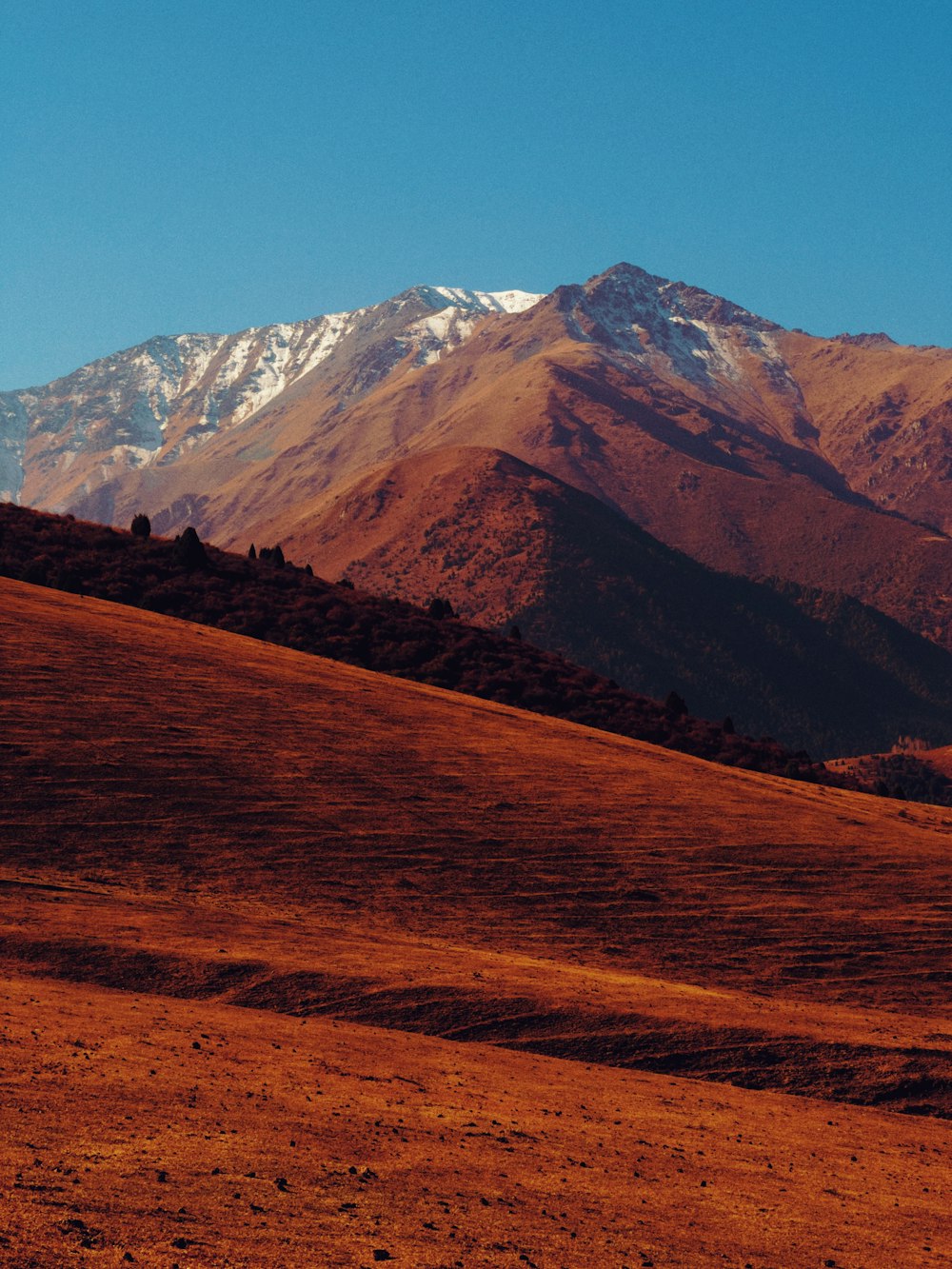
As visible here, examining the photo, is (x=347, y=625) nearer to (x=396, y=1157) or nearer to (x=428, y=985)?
(x=428, y=985)

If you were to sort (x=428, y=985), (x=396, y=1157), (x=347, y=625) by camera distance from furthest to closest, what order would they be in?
(x=347, y=625) < (x=428, y=985) < (x=396, y=1157)

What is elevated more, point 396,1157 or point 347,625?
point 347,625

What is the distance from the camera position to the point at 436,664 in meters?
92.7

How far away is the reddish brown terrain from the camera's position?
19.4m

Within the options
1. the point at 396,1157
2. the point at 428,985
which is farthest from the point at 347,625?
the point at 396,1157

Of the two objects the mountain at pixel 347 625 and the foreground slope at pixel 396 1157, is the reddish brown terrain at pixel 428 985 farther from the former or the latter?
the mountain at pixel 347 625

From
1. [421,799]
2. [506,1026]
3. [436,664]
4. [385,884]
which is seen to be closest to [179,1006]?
[506,1026]

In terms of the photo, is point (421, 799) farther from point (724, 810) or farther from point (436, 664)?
point (436, 664)

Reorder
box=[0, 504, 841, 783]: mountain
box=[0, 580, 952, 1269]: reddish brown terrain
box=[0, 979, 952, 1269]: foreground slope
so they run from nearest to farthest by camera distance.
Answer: box=[0, 979, 952, 1269]: foreground slope < box=[0, 580, 952, 1269]: reddish brown terrain < box=[0, 504, 841, 783]: mountain

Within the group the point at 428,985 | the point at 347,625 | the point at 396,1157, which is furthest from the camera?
the point at 347,625

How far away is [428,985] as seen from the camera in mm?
34625

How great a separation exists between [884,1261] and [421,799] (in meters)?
32.7

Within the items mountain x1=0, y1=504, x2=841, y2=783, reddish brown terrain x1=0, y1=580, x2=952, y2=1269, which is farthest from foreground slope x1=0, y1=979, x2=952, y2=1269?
mountain x1=0, y1=504, x2=841, y2=783

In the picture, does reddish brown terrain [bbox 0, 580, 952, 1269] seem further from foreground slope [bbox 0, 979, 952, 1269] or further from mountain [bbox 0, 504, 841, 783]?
mountain [bbox 0, 504, 841, 783]
